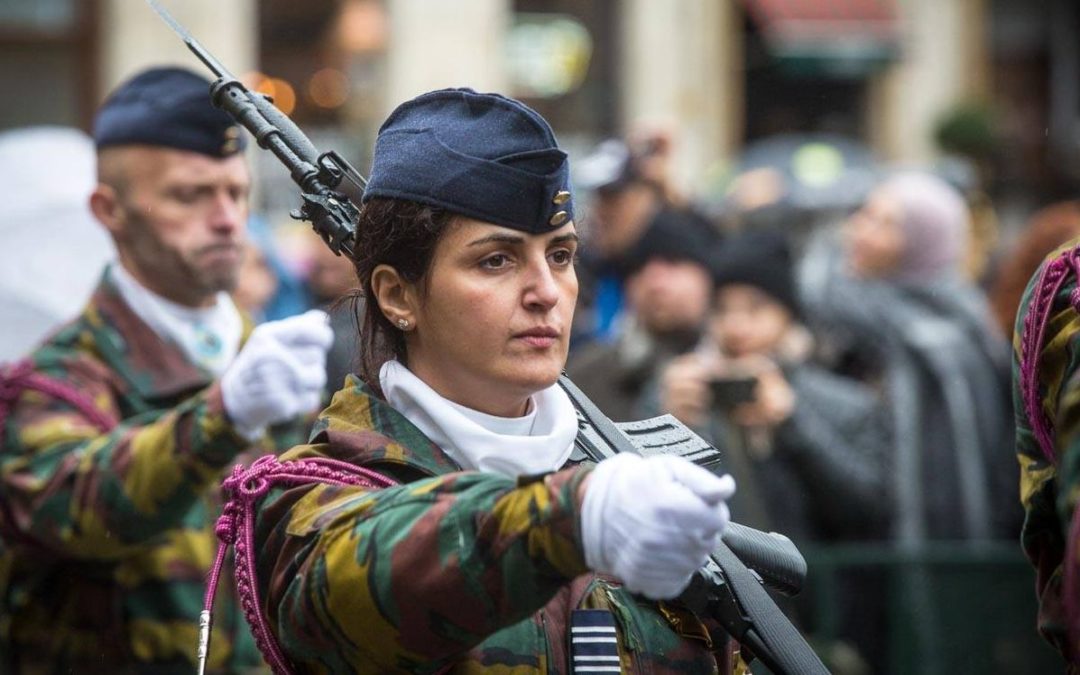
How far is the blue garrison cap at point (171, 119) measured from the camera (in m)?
5.03

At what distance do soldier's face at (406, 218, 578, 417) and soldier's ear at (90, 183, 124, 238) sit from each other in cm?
225

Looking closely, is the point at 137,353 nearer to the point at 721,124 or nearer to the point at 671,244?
the point at 671,244

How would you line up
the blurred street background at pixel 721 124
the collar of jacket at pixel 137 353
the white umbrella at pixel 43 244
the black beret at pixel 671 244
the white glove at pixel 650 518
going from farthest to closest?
1. the black beret at pixel 671 244
2. the blurred street background at pixel 721 124
3. the white umbrella at pixel 43 244
4. the collar of jacket at pixel 137 353
5. the white glove at pixel 650 518

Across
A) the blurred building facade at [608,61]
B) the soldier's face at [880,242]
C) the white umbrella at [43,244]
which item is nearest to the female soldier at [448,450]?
the white umbrella at [43,244]

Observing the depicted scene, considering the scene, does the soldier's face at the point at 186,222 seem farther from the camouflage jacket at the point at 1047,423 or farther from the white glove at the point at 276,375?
the camouflage jacket at the point at 1047,423

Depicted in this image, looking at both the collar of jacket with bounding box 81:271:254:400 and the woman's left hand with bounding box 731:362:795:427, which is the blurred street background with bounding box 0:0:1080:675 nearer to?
the woman's left hand with bounding box 731:362:795:427

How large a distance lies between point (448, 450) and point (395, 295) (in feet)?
0.91

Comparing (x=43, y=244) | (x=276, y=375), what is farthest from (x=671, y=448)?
(x=43, y=244)

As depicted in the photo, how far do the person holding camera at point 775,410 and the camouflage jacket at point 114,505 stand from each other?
173 centimetres

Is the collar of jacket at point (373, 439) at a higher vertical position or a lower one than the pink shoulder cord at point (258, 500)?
higher

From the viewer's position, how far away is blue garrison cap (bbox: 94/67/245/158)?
5031 mm

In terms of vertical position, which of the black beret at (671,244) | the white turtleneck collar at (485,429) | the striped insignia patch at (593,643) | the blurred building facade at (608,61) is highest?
the white turtleneck collar at (485,429)

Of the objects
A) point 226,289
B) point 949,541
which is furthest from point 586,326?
point 226,289

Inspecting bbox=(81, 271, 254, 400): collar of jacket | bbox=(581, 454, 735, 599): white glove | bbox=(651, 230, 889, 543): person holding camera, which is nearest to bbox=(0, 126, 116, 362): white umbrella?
bbox=(81, 271, 254, 400): collar of jacket
